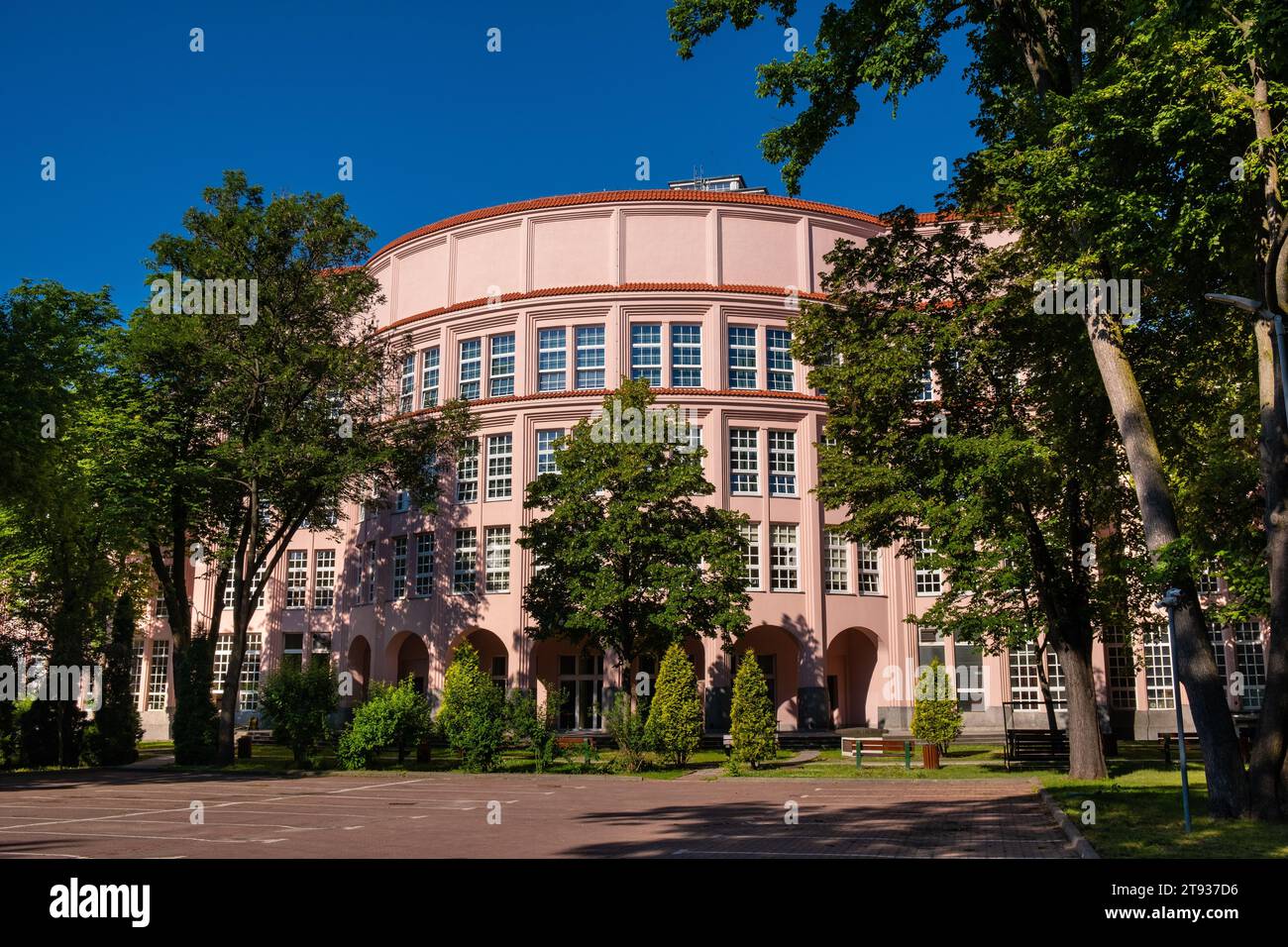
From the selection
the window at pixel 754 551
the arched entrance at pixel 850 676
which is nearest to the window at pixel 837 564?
the arched entrance at pixel 850 676

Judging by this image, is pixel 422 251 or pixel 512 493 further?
pixel 422 251

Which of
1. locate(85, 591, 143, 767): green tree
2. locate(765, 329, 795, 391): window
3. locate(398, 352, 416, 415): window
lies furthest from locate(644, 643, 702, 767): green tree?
locate(398, 352, 416, 415): window

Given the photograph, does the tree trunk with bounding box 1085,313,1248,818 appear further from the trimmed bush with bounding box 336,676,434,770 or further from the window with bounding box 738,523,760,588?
the window with bounding box 738,523,760,588

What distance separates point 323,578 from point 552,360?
17.2 meters

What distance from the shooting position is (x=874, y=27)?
1756cm

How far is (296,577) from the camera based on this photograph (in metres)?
52.6

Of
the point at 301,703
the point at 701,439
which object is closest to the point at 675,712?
the point at 301,703

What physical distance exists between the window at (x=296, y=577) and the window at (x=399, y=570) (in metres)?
7.58

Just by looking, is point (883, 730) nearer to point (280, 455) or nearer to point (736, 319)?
point (736, 319)

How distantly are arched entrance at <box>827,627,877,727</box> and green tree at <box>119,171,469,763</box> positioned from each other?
20980 mm

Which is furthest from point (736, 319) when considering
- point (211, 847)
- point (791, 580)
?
point (211, 847)

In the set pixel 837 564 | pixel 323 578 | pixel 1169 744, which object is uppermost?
pixel 837 564

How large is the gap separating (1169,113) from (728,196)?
33.8 meters

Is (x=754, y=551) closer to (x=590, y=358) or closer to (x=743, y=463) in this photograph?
(x=743, y=463)
